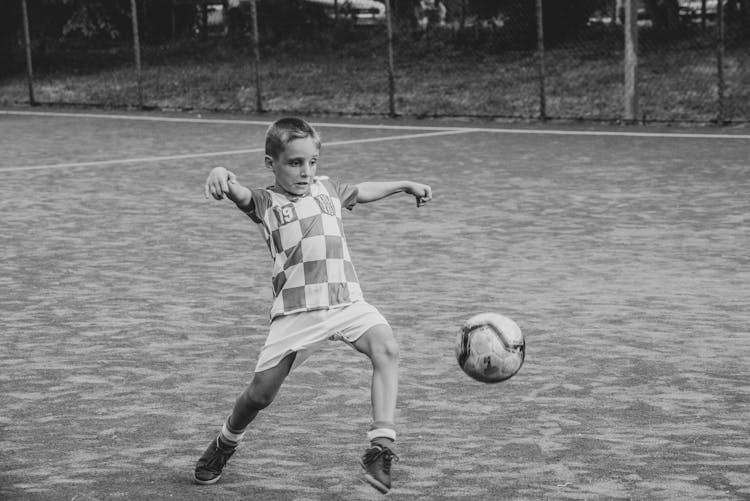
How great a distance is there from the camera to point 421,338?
7652mm

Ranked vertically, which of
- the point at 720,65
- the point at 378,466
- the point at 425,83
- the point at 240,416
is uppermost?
the point at 720,65

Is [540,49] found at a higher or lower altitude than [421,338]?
higher

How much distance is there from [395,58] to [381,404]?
26857 mm

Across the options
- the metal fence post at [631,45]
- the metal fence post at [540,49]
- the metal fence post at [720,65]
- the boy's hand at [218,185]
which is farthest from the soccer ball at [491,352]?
the metal fence post at [540,49]

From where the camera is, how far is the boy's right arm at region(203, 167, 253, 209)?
16.4 ft

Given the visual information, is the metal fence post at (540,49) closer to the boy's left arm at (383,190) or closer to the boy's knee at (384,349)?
the boy's left arm at (383,190)

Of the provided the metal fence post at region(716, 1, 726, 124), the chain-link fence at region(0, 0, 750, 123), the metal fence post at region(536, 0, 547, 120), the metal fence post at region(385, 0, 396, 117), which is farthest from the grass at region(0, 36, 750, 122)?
the metal fence post at region(385, 0, 396, 117)

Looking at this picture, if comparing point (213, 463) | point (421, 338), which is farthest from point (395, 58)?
point (213, 463)

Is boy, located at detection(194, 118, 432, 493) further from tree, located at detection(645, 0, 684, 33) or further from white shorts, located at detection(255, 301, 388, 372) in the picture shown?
tree, located at detection(645, 0, 684, 33)

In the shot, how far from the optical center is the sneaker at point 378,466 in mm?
4855

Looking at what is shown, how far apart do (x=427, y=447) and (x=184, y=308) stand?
3.18 metres

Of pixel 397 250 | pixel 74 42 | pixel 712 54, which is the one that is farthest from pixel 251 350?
pixel 74 42

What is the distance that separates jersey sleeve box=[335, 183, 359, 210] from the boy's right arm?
15.9 inches

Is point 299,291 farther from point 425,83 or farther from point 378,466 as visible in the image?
point 425,83
